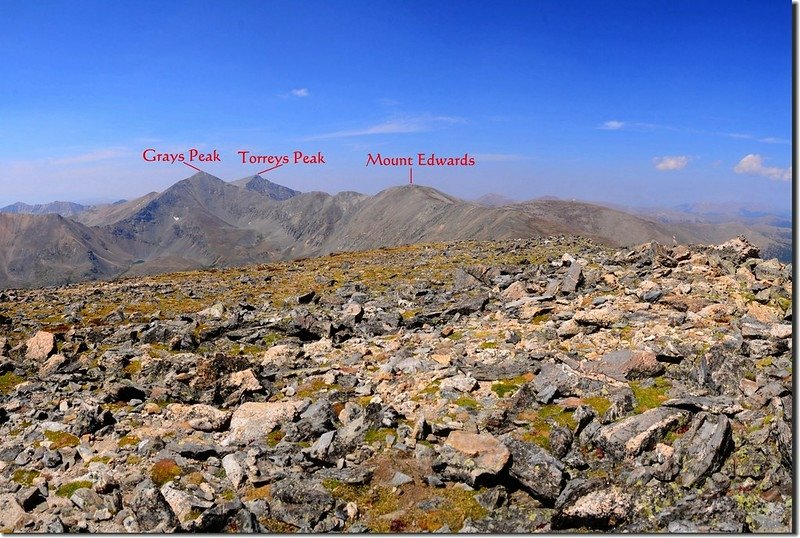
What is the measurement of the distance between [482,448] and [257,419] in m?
8.15

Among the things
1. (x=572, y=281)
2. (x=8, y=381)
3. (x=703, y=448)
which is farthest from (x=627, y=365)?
(x=8, y=381)

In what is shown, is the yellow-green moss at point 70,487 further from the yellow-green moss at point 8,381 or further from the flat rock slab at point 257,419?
the yellow-green moss at point 8,381

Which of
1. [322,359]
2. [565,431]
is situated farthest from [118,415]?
[565,431]

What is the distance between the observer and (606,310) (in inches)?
1028

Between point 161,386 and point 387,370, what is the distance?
984 cm

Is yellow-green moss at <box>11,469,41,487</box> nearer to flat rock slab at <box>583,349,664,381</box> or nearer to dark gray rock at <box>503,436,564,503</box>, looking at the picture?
dark gray rock at <box>503,436,564,503</box>

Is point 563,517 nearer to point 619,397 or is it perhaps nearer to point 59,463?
point 619,397

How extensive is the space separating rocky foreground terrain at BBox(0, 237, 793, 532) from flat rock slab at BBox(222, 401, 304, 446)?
0.07 m

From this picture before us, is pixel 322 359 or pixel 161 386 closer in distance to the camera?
pixel 161 386

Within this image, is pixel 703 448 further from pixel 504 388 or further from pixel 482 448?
pixel 504 388

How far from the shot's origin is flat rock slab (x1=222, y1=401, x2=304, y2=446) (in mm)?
17000

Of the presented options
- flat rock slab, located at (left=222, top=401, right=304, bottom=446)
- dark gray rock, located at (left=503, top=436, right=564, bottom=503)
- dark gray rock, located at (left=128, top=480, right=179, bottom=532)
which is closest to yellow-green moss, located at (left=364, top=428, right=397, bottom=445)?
flat rock slab, located at (left=222, top=401, right=304, bottom=446)

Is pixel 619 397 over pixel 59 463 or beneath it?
over

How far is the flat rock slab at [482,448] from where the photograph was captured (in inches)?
533
